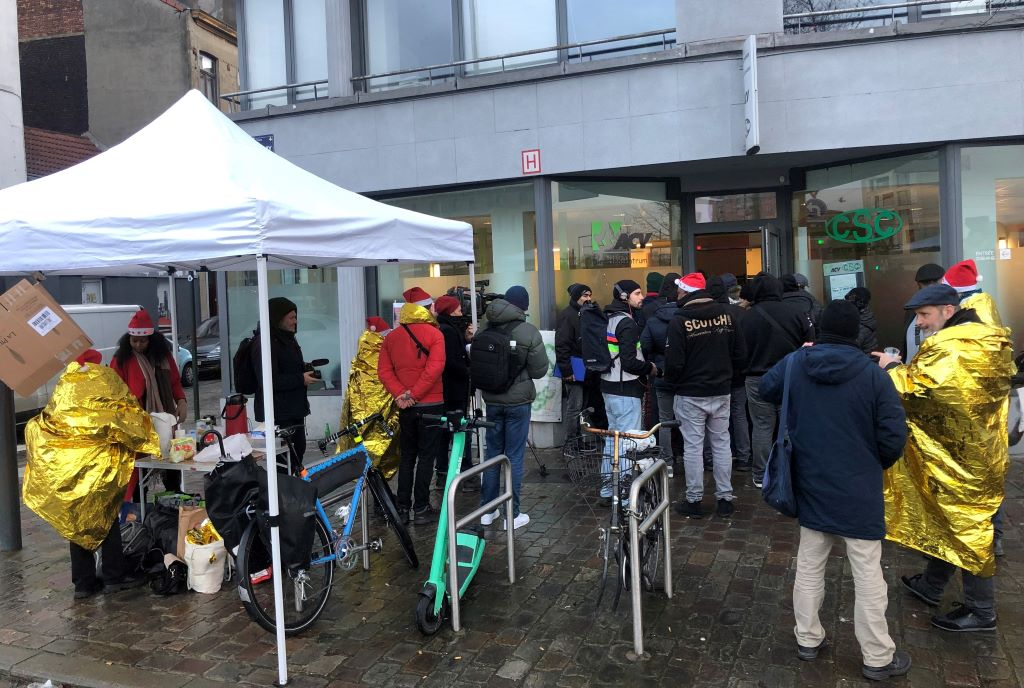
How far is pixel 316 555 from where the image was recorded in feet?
15.1

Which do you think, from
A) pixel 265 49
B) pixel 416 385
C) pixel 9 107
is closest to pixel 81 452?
pixel 416 385

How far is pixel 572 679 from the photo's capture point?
3.75m

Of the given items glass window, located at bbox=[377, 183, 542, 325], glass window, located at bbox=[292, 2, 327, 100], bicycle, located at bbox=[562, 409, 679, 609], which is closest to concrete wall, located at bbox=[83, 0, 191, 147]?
glass window, located at bbox=[292, 2, 327, 100]

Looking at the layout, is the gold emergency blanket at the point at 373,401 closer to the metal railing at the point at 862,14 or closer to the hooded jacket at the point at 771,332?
the hooded jacket at the point at 771,332

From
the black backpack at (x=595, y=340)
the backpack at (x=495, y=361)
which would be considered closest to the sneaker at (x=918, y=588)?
the black backpack at (x=595, y=340)

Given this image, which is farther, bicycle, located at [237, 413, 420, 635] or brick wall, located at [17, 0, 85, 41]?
brick wall, located at [17, 0, 85, 41]

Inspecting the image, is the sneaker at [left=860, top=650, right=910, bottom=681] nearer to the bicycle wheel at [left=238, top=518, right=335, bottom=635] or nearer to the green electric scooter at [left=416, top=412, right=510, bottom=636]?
the green electric scooter at [left=416, top=412, right=510, bottom=636]

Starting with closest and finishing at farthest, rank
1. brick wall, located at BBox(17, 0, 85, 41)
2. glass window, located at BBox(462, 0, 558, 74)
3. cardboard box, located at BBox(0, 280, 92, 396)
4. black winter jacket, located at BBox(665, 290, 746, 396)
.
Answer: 1. cardboard box, located at BBox(0, 280, 92, 396)
2. black winter jacket, located at BBox(665, 290, 746, 396)
3. glass window, located at BBox(462, 0, 558, 74)
4. brick wall, located at BBox(17, 0, 85, 41)

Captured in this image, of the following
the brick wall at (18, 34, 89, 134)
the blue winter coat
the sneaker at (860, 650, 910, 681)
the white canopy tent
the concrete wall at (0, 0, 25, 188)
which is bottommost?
the sneaker at (860, 650, 910, 681)

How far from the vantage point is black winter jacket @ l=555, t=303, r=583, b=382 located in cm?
763

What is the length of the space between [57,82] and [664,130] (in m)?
24.4

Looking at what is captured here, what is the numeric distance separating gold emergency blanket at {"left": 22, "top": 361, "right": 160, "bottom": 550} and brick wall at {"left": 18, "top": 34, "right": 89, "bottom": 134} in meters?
24.0

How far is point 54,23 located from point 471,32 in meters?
22.4

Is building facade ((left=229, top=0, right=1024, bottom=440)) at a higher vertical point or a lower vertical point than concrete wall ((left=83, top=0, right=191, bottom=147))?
lower
